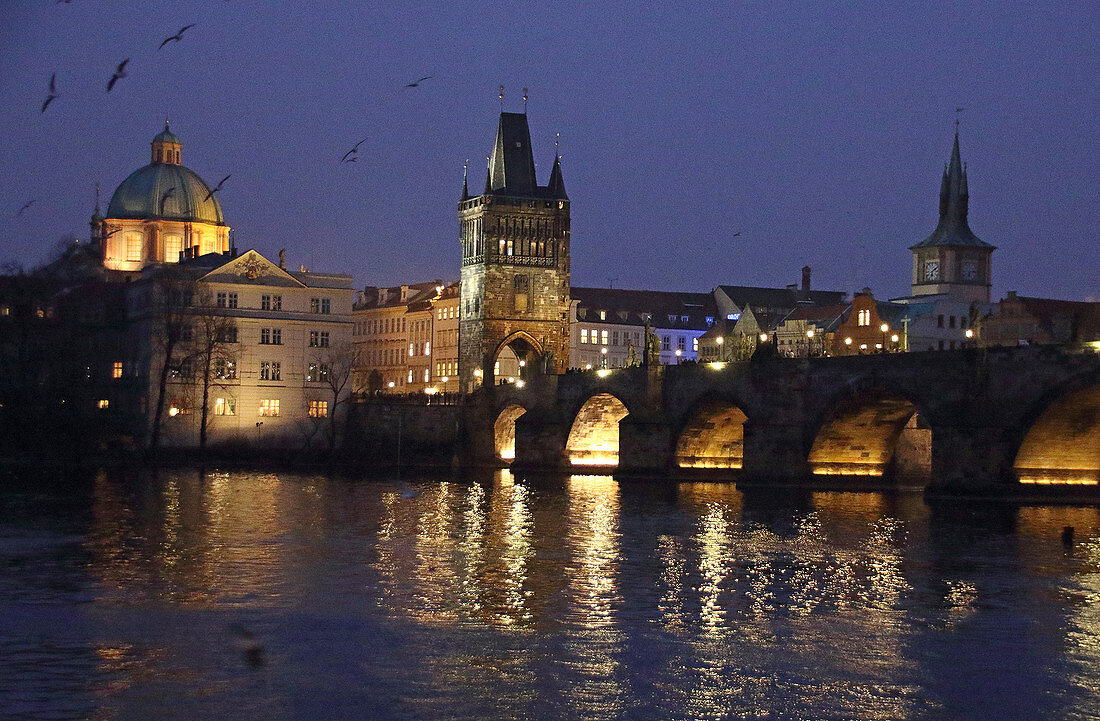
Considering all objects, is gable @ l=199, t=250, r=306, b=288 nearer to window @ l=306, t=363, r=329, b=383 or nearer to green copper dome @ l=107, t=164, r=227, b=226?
window @ l=306, t=363, r=329, b=383

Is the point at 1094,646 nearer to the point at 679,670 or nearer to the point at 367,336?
the point at 679,670

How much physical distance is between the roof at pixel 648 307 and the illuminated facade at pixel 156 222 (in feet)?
109

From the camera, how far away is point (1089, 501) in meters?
51.7

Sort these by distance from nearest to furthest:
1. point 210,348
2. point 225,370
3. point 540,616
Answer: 1. point 540,616
2. point 210,348
3. point 225,370

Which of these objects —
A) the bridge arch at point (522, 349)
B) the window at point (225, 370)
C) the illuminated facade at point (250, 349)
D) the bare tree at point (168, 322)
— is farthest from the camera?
the bridge arch at point (522, 349)

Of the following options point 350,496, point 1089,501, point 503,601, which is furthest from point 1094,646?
point 350,496

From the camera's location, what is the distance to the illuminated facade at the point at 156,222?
11238cm

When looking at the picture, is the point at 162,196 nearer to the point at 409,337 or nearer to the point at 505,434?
the point at 409,337

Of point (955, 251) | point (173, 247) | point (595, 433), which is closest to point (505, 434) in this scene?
point (595, 433)

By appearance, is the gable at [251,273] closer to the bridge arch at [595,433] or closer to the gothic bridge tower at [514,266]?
the gothic bridge tower at [514,266]

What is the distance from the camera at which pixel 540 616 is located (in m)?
25.9

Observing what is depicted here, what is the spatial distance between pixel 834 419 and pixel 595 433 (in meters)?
25.9

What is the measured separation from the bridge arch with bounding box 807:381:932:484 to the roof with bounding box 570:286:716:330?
64.6 metres

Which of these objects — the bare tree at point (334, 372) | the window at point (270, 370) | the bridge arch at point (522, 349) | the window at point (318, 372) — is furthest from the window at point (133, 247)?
the bridge arch at point (522, 349)
